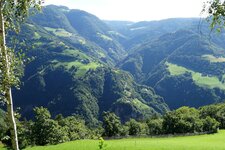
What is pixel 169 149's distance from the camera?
175ft

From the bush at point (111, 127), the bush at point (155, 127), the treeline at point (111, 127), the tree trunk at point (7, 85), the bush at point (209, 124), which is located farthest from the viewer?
the bush at point (155, 127)

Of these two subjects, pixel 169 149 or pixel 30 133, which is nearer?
pixel 169 149

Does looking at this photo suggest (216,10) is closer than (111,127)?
Yes

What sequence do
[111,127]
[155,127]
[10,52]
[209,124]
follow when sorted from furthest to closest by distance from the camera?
1. [155,127]
2. [111,127]
3. [209,124]
4. [10,52]

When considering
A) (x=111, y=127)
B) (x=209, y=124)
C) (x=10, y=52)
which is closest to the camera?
(x=10, y=52)

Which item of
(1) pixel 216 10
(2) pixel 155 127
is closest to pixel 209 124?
(2) pixel 155 127

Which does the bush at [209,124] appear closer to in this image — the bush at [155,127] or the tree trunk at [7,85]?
the bush at [155,127]

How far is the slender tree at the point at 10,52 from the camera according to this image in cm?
1886

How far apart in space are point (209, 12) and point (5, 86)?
11742mm

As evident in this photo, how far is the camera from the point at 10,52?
66.9ft

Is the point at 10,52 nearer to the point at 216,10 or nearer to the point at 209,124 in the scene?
the point at 216,10

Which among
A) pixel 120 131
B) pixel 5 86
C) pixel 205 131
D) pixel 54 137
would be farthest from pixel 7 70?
pixel 120 131

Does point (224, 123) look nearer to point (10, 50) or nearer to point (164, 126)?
point (164, 126)

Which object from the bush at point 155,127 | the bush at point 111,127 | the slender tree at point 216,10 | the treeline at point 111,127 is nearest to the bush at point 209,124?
the treeline at point 111,127
